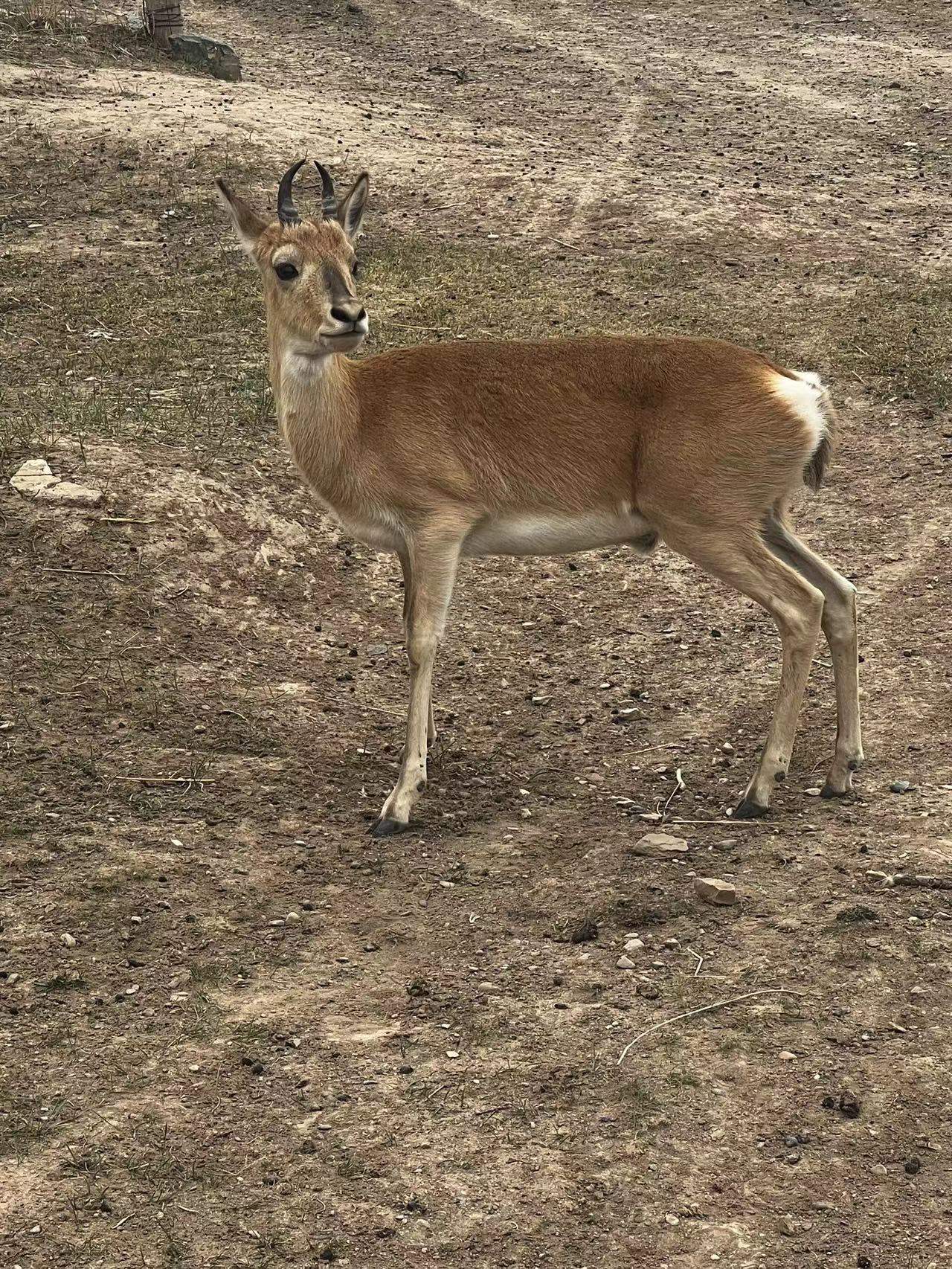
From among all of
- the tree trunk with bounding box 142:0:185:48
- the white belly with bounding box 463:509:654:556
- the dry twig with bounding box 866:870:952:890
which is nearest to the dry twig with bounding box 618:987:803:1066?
the dry twig with bounding box 866:870:952:890

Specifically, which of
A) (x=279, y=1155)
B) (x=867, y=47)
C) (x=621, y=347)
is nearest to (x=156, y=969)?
(x=279, y=1155)

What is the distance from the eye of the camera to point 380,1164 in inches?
174

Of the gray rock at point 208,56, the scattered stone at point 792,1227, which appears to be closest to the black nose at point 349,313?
the scattered stone at point 792,1227

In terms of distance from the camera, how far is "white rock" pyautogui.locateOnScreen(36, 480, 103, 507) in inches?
320

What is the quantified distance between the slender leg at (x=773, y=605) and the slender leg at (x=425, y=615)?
1016 millimetres

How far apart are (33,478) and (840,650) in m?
4.38

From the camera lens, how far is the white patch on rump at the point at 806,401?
6.41 m

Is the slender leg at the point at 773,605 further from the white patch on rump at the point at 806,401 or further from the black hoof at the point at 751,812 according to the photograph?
the white patch on rump at the point at 806,401

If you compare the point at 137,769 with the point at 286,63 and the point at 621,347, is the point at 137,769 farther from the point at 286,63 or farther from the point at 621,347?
the point at 286,63

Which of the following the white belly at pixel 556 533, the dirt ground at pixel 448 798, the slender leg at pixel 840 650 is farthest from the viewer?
the white belly at pixel 556 533

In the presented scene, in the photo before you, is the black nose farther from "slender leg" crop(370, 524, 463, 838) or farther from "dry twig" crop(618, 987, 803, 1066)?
"dry twig" crop(618, 987, 803, 1066)

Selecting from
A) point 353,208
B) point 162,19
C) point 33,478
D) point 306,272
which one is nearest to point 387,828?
point 306,272

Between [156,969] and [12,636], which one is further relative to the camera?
[12,636]

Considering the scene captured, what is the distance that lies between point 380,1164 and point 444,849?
1992 millimetres
